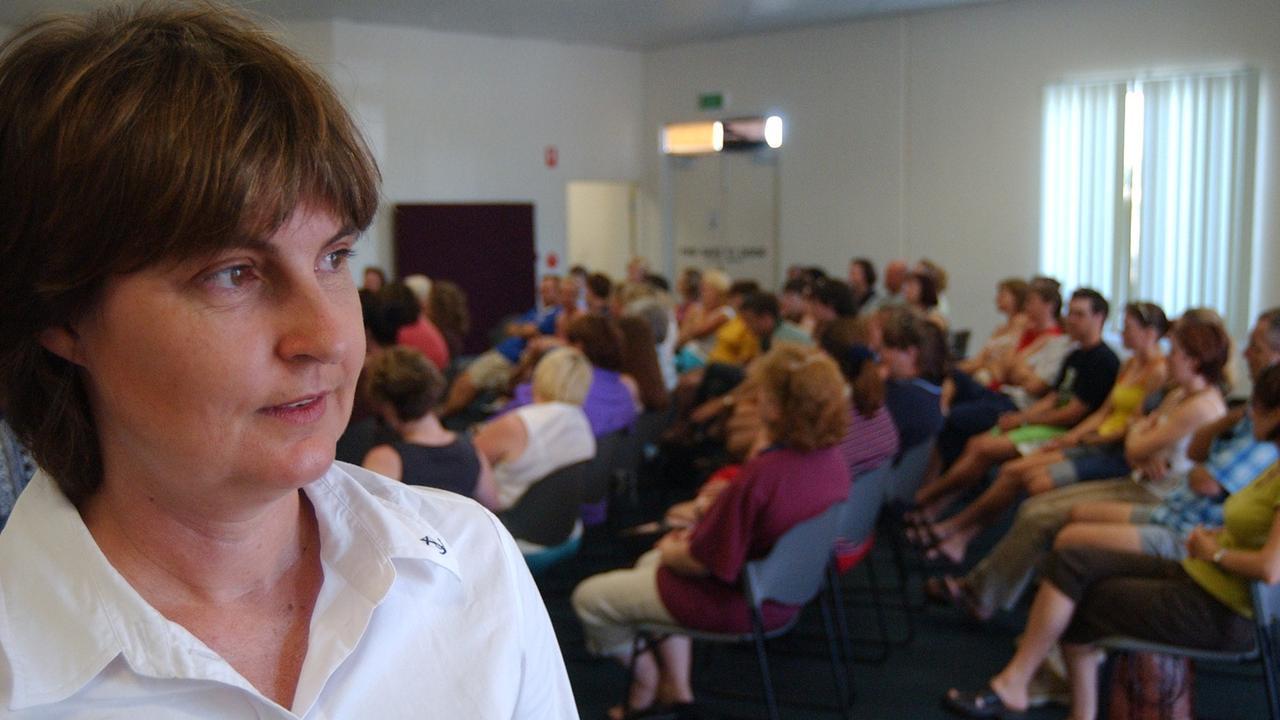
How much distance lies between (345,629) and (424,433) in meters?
3.10

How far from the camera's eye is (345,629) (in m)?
0.91

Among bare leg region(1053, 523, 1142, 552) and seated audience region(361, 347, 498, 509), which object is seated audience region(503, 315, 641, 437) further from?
bare leg region(1053, 523, 1142, 552)

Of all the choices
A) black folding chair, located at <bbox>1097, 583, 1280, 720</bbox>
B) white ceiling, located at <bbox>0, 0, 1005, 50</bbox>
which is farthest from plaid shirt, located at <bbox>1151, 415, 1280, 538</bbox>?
white ceiling, located at <bbox>0, 0, 1005, 50</bbox>

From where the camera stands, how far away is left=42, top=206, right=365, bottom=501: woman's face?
80cm

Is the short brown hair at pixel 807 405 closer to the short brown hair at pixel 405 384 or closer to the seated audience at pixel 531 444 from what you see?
the seated audience at pixel 531 444

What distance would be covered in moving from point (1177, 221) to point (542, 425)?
26.1 feet

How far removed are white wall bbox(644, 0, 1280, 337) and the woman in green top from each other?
23.9 ft

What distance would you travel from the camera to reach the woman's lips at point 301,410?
831 millimetres

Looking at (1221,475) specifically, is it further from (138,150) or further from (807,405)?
(138,150)

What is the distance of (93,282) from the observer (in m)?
0.81

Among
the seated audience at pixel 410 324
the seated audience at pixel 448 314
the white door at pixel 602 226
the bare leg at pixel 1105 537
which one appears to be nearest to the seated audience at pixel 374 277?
the seated audience at pixel 448 314

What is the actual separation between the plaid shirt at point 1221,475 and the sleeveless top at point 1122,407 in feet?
4.58

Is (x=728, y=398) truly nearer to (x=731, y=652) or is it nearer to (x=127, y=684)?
(x=731, y=652)

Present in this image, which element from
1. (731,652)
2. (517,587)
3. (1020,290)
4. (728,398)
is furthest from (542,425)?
(1020,290)
